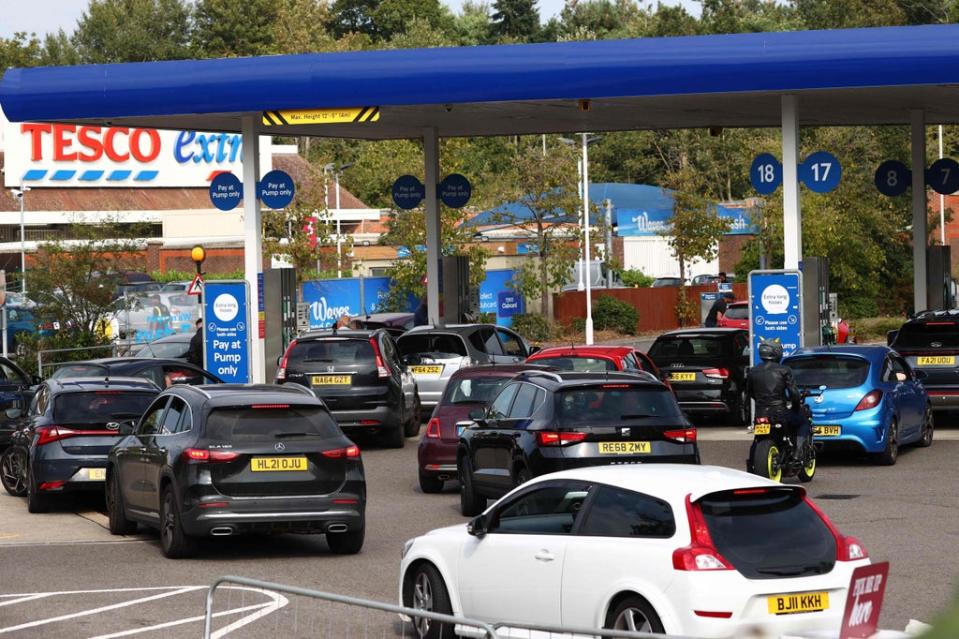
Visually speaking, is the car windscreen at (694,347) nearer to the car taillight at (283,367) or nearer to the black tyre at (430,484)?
the car taillight at (283,367)

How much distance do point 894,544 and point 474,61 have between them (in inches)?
539

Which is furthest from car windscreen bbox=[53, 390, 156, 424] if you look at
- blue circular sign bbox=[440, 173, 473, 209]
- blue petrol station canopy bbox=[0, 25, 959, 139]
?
blue circular sign bbox=[440, 173, 473, 209]

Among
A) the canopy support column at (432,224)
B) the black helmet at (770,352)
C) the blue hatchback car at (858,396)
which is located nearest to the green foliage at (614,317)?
the canopy support column at (432,224)

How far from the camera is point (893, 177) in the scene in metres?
33.8

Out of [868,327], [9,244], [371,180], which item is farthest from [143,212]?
[868,327]

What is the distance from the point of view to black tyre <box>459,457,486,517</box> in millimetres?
16781

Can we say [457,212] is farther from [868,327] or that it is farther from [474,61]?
[474,61]

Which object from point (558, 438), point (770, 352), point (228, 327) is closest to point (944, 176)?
point (228, 327)

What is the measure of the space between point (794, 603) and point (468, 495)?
8.45 metres

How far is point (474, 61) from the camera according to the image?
2583 cm

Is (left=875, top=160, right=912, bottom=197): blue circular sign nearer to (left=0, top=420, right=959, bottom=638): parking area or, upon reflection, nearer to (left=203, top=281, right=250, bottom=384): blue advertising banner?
(left=0, top=420, right=959, bottom=638): parking area

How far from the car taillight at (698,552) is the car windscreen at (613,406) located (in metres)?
6.45

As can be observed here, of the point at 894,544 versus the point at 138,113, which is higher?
the point at 138,113

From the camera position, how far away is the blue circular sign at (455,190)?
34281 mm
